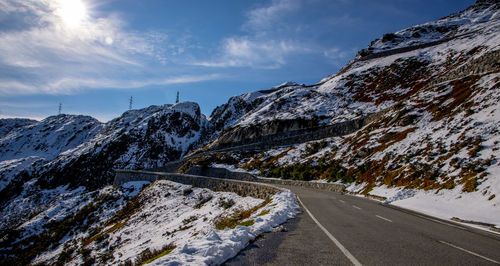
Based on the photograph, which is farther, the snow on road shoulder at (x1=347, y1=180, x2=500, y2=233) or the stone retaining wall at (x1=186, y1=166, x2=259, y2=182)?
the stone retaining wall at (x1=186, y1=166, x2=259, y2=182)

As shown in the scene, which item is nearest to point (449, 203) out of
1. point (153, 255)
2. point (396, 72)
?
point (153, 255)

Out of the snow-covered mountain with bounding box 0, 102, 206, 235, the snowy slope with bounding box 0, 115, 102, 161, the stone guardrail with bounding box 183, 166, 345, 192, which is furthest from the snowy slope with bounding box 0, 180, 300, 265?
the snowy slope with bounding box 0, 115, 102, 161

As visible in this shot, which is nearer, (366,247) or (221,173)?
(366,247)

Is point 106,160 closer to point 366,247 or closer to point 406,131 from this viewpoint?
point 406,131

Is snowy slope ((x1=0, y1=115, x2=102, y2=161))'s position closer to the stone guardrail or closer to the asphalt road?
the stone guardrail

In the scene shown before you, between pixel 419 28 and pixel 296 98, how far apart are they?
65.7m

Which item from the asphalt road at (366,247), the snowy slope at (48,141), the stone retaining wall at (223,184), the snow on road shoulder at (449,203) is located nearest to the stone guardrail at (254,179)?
the snow on road shoulder at (449,203)

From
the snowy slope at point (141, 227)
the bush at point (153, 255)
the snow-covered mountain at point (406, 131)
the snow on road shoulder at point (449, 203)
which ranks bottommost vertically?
the snowy slope at point (141, 227)

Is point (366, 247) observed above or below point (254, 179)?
above

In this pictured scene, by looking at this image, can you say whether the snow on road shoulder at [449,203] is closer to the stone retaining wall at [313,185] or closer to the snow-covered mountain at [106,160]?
the stone retaining wall at [313,185]

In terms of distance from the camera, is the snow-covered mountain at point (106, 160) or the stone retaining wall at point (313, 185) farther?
the snow-covered mountain at point (106, 160)

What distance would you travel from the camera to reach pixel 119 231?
94.3 feet

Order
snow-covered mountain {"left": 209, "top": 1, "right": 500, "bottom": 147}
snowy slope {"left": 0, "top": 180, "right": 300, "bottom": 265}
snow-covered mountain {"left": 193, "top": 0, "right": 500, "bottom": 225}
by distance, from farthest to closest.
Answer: snow-covered mountain {"left": 209, "top": 1, "right": 500, "bottom": 147}, snow-covered mountain {"left": 193, "top": 0, "right": 500, "bottom": 225}, snowy slope {"left": 0, "top": 180, "right": 300, "bottom": 265}

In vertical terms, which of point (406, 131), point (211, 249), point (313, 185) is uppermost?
point (406, 131)
